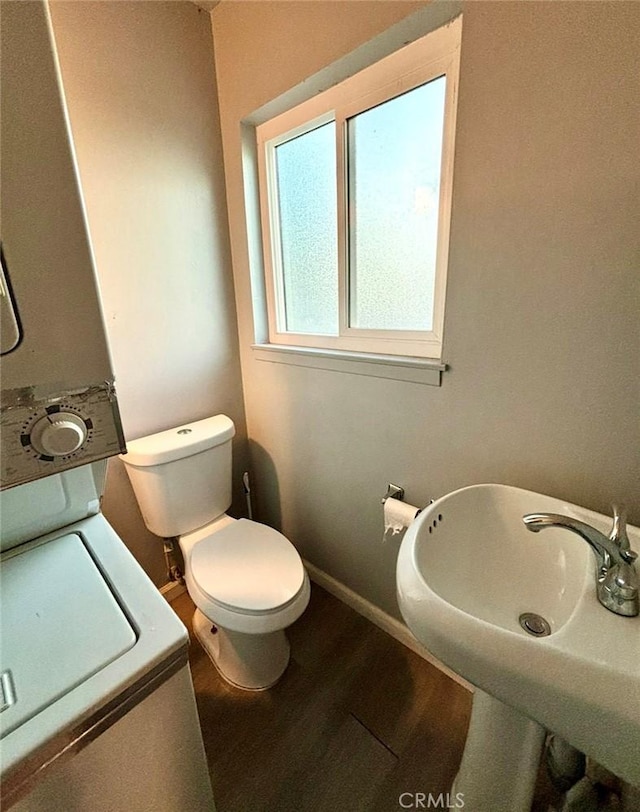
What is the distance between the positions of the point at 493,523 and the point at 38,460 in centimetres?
94

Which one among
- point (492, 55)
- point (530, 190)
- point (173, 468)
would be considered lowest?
point (173, 468)

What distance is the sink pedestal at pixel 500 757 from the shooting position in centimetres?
77

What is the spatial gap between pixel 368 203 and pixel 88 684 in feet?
4.58

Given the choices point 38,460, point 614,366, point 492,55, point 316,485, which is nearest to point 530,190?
point 492,55

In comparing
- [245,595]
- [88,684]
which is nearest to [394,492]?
[245,595]

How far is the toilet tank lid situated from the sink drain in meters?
1.12

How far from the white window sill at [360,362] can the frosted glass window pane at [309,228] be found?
152 millimetres

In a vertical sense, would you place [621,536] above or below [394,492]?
above

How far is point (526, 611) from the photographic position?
2.55ft

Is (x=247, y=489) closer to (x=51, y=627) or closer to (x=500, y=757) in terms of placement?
(x=51, y=627)

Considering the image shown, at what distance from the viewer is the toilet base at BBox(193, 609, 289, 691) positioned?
4.00 ft

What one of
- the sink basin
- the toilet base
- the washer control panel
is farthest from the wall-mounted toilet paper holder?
the washer control panel

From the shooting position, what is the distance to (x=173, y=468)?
1.31 meters

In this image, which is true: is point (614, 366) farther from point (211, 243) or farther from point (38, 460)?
point (211, 243)
